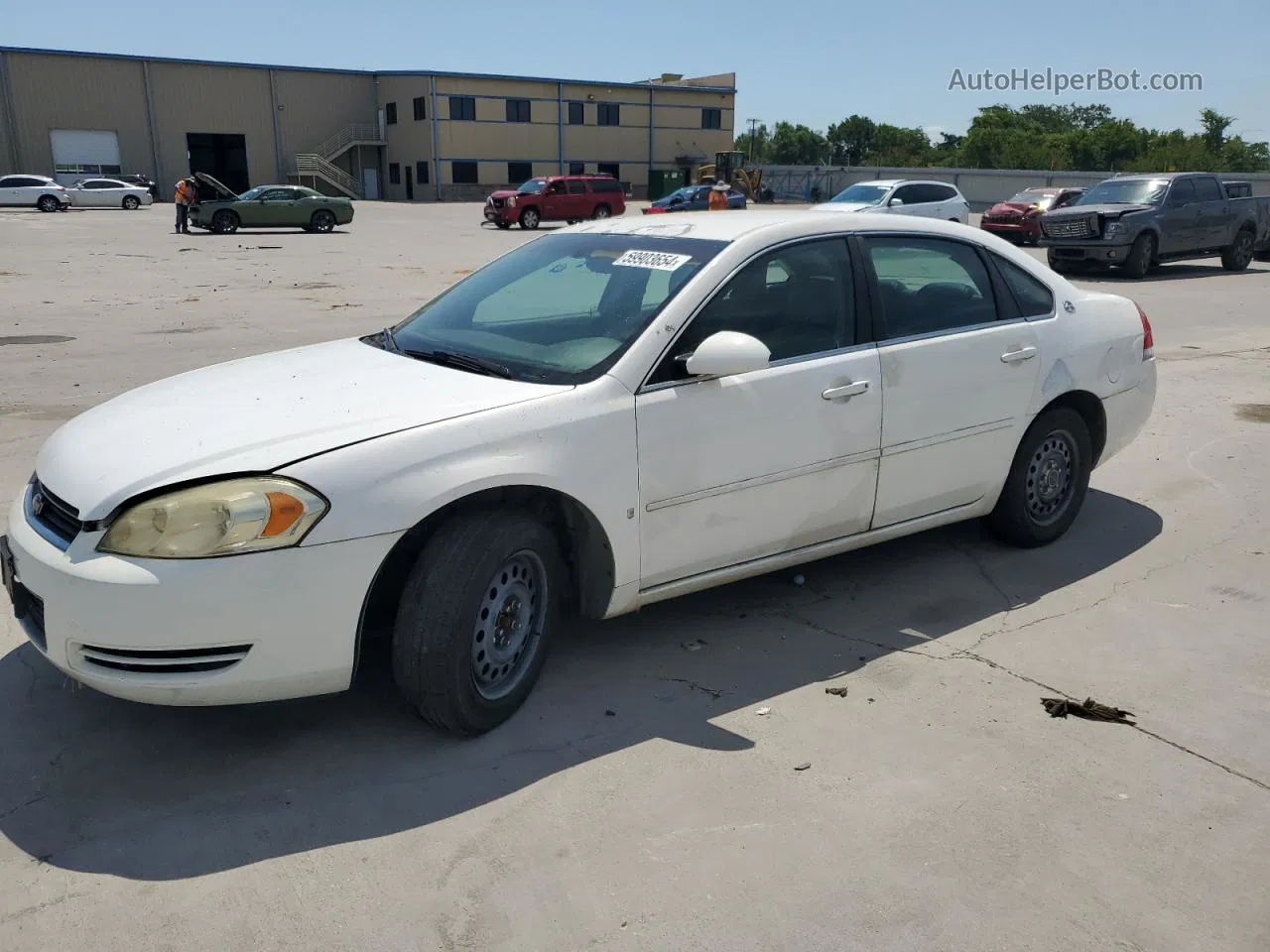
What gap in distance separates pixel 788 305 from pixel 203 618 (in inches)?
96.8

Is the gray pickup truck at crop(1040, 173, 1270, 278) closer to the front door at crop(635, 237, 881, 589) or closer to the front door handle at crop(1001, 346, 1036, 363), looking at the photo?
the front door handle at crop(1001, 346, 1036, 363)

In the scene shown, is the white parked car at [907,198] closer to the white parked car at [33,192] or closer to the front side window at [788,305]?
the front side window at [788,305]

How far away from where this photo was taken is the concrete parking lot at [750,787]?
275 cm

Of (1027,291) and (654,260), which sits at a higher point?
(654,260)

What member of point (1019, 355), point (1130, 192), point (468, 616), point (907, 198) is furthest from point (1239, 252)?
point (468, 616)

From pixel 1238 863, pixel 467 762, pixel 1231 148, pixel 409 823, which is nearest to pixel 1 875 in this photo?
pixel 409 823

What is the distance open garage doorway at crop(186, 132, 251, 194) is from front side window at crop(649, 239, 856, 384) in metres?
65.3

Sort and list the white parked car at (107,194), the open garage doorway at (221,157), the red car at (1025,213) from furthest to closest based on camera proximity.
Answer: the open garage doorway at (221,157)
the white parked car at (107,194)
the red car at (1025,213)

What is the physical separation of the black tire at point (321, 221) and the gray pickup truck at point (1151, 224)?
2179cm

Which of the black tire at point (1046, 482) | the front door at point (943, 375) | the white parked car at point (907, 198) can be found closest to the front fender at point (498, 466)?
the front door at point (943, 375)

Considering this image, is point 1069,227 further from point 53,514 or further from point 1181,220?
point 53,514

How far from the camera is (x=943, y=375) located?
4.64 m

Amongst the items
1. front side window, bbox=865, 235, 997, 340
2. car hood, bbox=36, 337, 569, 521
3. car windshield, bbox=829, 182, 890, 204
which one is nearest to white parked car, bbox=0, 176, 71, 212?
car windshield, bbox=829, 182, 890, 204

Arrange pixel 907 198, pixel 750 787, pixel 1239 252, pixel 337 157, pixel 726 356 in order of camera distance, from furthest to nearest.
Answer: pixel 337 157 → pixel 907 198 → pixel 1239 252 → pixel 726 356 → pixel 750 787
